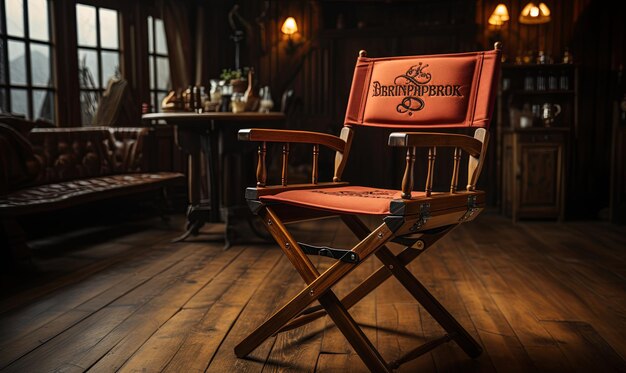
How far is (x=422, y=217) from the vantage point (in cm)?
182

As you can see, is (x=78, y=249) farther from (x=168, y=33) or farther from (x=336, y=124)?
(x=336, y=124)

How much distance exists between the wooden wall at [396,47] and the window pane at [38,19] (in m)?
1.79

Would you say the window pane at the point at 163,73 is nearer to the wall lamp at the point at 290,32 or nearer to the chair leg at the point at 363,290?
the wall lamp at the point at 290,32

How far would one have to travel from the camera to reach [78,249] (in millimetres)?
4078

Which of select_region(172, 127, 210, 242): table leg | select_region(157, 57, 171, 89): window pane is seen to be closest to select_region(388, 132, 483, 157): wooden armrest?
select_region(172, 127, 210, 242): table leg

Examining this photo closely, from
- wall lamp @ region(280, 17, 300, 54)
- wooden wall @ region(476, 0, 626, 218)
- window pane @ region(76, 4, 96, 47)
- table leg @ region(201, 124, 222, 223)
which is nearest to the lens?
table leg @ region(201, 124, 222, 223)

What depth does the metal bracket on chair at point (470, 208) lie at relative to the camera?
206 cm

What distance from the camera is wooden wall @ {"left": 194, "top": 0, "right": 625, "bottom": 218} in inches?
234

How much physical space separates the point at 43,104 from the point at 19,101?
0.87 feet

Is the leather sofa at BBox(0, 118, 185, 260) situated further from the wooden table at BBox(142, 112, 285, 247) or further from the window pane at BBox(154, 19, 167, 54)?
the window pane at BBox(154, 19, 167, 54)

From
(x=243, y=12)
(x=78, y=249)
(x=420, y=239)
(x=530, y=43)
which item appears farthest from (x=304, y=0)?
(x=420, y=239)

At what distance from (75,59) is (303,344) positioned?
151 inches

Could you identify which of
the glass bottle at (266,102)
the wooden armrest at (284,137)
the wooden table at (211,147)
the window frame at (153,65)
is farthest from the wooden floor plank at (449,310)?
the window frame at (153,65)

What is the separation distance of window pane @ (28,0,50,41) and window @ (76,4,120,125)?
0.33 meters
